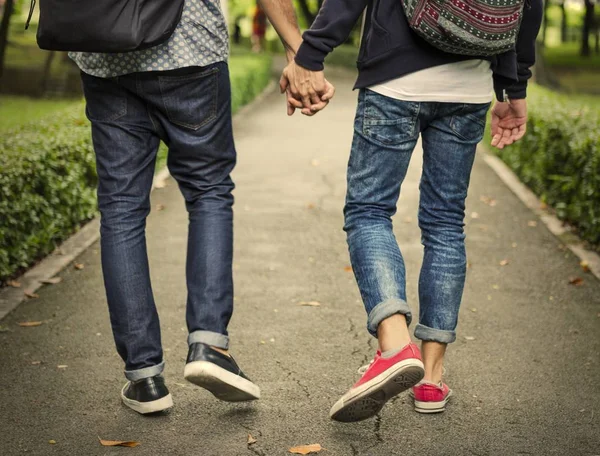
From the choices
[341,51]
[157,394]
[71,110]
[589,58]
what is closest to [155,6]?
[157,394]

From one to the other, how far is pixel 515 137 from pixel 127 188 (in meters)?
1.53

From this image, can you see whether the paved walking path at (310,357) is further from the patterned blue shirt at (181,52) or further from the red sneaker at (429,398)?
the patterned blue shirt at (181,52)

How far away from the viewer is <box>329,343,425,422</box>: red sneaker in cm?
303

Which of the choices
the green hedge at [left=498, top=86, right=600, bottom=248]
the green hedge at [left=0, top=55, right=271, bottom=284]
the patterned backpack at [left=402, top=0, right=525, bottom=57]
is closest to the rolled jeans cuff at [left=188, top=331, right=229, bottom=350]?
the patterned backpack at [left=402, top=0, right=525, bottom=57]

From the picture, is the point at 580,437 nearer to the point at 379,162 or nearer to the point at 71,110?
the point at 379,162

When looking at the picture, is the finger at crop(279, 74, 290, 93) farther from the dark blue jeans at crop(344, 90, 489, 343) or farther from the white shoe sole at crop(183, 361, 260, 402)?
the white shoe sole at crop(183, 361, 260, 402)

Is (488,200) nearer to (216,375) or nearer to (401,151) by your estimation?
(401,151)

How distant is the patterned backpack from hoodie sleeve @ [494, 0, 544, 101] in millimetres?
200

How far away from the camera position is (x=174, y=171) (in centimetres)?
345

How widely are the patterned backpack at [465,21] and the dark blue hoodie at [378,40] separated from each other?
7 cm

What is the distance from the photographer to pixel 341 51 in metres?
35.1

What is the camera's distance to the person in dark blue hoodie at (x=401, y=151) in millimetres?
3113

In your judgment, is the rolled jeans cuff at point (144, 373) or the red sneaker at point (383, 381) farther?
the rolled jeans cuff at point (144, 373)

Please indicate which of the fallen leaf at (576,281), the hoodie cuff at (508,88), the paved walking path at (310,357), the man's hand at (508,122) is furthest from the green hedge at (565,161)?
the hoodie cuff at (508,88)
